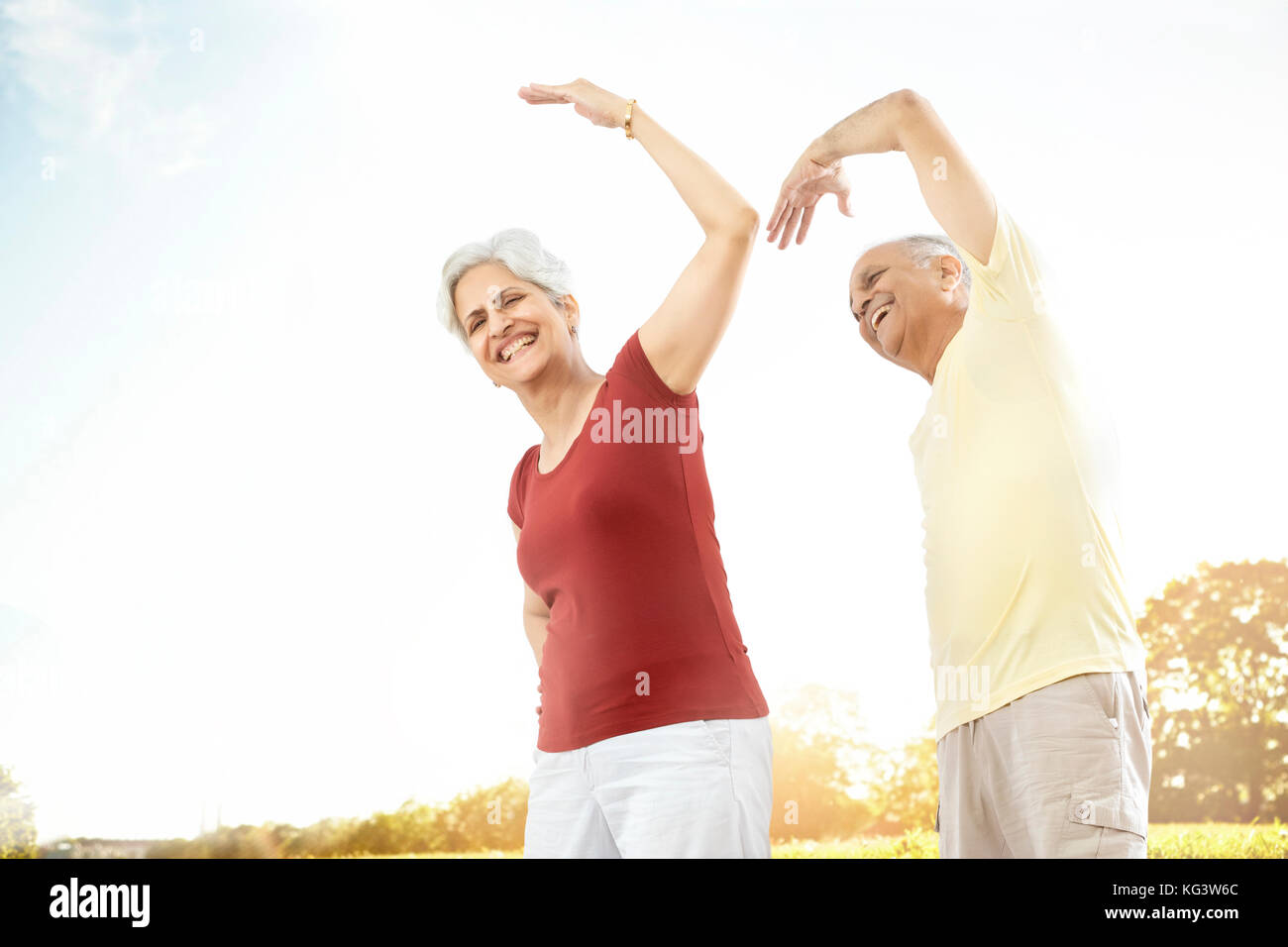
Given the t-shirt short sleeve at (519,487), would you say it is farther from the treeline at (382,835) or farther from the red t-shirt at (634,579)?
the treeline at (382,835)

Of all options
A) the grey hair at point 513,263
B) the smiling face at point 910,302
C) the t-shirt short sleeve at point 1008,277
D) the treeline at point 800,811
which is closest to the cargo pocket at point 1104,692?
the t-shirt short sleeve at point 1008,277

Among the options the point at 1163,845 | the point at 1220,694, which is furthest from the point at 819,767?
the point at 1220,694

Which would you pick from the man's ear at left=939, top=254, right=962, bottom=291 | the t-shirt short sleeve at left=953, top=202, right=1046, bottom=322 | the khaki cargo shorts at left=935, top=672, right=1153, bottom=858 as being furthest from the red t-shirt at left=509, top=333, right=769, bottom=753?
the man's ear at left=939, top=254, right=962, bottom=291

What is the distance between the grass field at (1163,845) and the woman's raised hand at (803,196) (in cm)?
404

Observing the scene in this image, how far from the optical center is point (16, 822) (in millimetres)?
6543

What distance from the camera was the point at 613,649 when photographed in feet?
4.74

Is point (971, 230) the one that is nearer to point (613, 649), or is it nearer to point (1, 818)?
point (613, 649)

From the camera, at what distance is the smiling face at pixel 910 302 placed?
80.3 inches

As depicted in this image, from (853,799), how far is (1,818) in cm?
601

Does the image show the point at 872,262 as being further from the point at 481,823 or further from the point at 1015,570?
the point at 481,823

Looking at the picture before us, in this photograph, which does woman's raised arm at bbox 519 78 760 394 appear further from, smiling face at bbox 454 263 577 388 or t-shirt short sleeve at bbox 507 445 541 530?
t-shirt short sleeve at bbox 507 445 541 530

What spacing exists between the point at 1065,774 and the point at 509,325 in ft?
4.19

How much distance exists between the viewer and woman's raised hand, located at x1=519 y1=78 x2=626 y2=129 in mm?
1782

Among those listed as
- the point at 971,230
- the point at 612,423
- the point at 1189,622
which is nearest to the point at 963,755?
the point at 612,423
